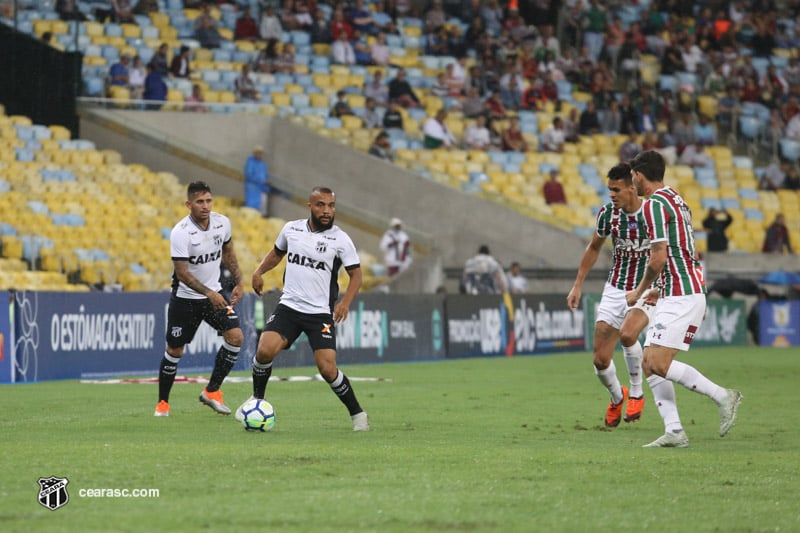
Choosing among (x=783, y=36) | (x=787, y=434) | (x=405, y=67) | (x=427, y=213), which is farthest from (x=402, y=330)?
(x=783, y=36)

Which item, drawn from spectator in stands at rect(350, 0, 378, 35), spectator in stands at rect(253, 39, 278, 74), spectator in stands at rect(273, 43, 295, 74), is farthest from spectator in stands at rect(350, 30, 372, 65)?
spectator in stands at rect(253, 39, 278, 74)

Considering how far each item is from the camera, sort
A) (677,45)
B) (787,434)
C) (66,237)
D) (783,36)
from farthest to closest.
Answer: (783,36) → (677,45) → (66,237) → (787,434)

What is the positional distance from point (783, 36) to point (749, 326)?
1212cm

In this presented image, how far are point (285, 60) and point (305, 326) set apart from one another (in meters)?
23.6

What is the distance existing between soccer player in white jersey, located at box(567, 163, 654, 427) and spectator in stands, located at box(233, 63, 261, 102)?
69.3 ft

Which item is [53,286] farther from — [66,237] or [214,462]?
[214,462]

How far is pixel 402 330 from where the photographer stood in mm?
27219

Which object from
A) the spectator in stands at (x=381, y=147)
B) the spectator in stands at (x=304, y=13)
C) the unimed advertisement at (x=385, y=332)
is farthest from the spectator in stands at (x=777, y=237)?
the spectator in stands at (x=304, y=13)

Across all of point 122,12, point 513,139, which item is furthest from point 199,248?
point 513,139

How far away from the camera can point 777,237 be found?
3578 centimetres

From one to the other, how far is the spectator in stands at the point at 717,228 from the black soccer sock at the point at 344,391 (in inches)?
956

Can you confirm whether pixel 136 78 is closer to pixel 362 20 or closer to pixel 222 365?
pixel 362 20

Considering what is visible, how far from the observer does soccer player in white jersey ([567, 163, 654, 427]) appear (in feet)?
41.6

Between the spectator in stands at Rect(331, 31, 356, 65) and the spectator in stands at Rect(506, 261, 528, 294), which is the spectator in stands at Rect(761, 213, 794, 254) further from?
the spectator in stands at Rect(331, 31, 356, 65)
